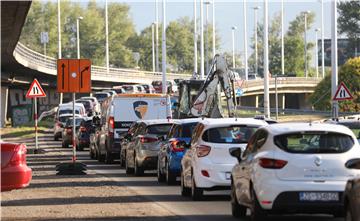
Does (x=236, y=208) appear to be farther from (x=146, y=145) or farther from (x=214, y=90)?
(x=214, y=90)

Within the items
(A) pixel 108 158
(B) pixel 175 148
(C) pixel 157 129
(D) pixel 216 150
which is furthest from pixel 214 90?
(D) pixel 216 150

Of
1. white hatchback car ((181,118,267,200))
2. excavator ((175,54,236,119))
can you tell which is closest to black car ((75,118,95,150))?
excavator ((175,54,236,119))

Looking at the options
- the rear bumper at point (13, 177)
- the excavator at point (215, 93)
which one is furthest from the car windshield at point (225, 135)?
the excavator at point (215, 93)

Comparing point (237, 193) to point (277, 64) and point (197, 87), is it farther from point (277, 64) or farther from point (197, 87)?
point (277, 64)

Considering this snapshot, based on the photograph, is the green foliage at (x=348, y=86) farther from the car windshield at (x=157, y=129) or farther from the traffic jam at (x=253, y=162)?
the car windshield at (x=157, y=129)

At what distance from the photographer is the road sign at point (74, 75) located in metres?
30.6

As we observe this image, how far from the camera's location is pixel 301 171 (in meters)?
14.9

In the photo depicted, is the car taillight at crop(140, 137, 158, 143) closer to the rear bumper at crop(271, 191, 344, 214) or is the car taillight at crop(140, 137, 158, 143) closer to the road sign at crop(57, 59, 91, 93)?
the road sign at crop(57, 59, 91, 93)

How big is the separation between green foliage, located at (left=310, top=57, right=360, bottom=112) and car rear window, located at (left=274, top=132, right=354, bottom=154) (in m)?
55.8

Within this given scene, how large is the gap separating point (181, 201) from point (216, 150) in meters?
1.34

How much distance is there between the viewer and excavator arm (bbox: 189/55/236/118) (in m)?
40.8

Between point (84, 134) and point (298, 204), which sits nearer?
point (298, 204)

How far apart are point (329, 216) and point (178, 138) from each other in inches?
310

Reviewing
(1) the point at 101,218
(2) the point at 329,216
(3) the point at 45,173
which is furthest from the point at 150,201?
(3) the point at 45,173
